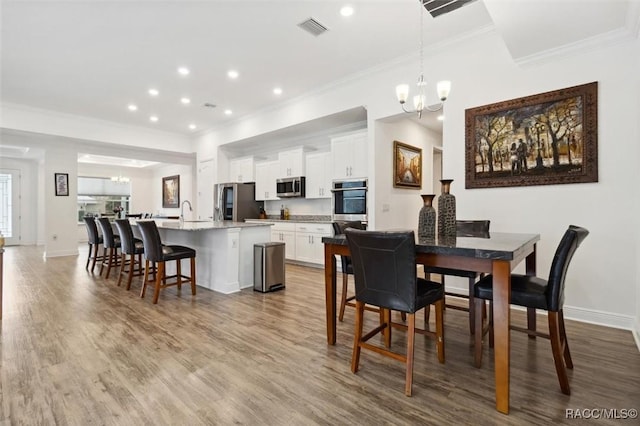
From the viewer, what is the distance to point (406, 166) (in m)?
5.34

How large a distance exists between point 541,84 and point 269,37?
3026 millimetres

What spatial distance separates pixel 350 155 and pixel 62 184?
6836mm

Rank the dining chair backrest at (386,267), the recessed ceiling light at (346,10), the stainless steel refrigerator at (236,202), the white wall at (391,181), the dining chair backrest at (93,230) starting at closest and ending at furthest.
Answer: the dining chair backrest at (386,267)
the recessed ceiling light at (346,10)
the white wall at (391,181)
the dining chair backrest at (93,230)
the stainless steel refrigerator at (236,202)

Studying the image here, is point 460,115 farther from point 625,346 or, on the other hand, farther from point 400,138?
point 625,346

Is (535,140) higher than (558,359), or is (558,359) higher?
(535,140)

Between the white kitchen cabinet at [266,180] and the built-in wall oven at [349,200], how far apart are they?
181cm

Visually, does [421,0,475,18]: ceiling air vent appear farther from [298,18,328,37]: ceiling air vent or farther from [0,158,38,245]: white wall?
[0,158,38,245]: white wall

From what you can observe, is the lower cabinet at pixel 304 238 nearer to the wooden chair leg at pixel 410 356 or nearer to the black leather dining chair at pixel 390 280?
the black leather dining chair at pixel 390 280

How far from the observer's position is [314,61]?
431 centimetres

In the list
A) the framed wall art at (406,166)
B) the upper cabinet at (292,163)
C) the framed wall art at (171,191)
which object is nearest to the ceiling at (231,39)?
the upper cabinet at (292,163)

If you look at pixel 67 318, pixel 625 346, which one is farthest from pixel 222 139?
pixel 625 346

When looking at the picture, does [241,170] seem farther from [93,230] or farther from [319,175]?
[93,230]

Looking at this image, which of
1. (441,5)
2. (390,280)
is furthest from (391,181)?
(390,280)

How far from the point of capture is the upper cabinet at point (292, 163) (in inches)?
244
